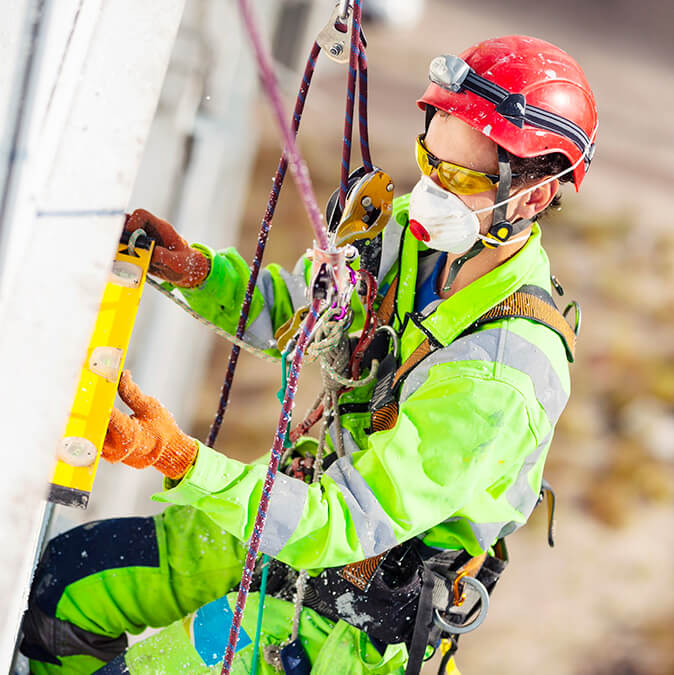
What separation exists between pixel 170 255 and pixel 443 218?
70 centimetres

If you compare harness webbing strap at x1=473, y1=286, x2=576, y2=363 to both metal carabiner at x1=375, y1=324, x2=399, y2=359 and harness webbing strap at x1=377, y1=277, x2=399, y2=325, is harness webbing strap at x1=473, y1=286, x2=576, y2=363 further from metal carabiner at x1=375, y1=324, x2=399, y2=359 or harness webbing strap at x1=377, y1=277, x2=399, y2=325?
harness webbing strap at x1=377, y1=277, x2=399, y2=325

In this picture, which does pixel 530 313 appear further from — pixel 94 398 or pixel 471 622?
pixel 94 398

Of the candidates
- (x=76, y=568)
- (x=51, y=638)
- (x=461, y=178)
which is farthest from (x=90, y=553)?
(x=461, y=178)

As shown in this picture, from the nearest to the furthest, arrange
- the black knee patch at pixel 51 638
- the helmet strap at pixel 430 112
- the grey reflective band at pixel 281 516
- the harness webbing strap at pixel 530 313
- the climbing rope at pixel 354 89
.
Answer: the grey reflective band at pixel 281 516 → the climbing rope at pixel 354 89 → the harness webbing strap at pixel 530 313 → the helmet strap at pixel 430 112 → the black knee patch at pixel 51 638

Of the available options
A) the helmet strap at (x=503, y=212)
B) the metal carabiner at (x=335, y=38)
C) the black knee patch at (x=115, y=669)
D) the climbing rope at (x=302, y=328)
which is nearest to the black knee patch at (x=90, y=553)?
the black knee patch at (x=115, y=669)

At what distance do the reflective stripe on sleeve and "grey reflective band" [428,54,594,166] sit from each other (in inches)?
19.1

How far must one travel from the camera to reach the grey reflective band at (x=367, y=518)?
5.75ft

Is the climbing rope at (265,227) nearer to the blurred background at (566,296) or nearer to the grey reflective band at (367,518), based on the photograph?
the grey reflective band at (367,518)

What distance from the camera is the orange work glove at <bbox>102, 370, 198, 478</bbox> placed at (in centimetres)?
160

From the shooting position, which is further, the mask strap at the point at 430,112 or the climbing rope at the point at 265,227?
the mask strap at the point at 430,112

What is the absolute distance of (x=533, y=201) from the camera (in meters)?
2.13

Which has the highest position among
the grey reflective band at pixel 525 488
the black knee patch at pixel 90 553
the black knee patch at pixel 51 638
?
the grey reflective band at pixel 525 488

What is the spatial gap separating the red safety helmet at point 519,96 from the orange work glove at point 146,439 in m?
0.96

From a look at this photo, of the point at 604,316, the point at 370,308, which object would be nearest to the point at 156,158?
the point at 370,308
